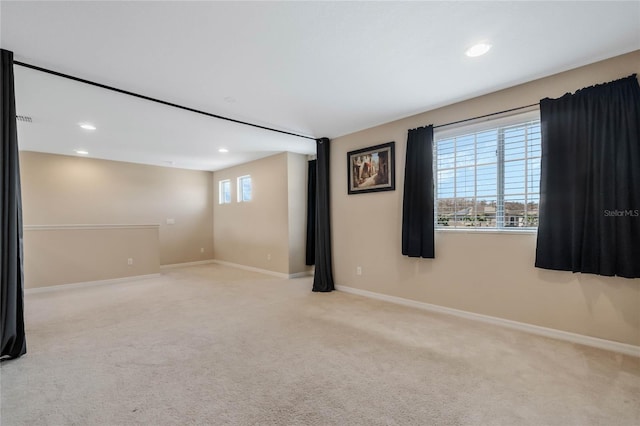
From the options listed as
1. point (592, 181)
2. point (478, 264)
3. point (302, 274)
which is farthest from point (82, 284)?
point (592, 181)

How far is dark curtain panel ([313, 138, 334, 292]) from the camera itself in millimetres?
4762

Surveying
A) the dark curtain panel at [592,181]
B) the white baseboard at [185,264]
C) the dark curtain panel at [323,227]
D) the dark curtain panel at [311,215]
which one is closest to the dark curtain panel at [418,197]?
the dark curtain panel at [592,181]

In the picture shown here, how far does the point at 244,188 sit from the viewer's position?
7.04 m

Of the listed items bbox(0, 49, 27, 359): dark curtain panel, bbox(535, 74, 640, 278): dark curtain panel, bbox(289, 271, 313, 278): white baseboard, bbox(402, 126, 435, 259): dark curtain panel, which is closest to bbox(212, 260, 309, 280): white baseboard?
bbox(289, 271, 313, 278): white baseboard

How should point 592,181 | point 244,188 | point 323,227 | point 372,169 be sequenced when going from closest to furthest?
point 592,181 → point 372,169 → point 323,227 → point 244,188

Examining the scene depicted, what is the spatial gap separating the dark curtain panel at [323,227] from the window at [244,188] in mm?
2563

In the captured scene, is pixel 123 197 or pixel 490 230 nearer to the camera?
pixel 490 230

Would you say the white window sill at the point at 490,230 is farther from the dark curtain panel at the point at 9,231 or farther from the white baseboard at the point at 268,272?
the dark curtain panel at the point at 9,231

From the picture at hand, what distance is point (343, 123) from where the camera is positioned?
4.22m

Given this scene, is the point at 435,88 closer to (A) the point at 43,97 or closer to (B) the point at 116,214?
A: (A) the point at 43,97

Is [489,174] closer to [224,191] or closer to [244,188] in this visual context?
[244,188]

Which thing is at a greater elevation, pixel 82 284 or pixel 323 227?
pixel 323 227

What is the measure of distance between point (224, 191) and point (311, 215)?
3163mm

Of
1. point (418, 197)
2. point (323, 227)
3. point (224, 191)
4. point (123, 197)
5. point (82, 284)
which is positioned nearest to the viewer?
point (418, 197)
